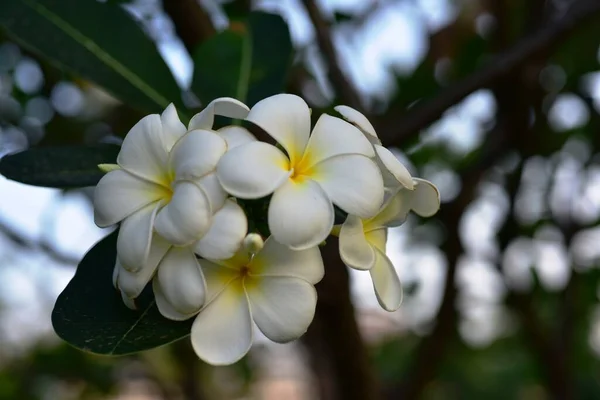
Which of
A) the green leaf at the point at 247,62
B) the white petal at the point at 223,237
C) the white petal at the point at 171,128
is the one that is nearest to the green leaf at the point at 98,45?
the green leaf at the point at 247,62

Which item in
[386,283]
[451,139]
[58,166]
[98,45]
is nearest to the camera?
[386,283]

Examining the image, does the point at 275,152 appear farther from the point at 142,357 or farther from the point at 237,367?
the point at 237,367

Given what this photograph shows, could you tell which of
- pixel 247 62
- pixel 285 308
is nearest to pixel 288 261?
pixel 285 308

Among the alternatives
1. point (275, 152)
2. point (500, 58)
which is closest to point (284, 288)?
point (275, 152)

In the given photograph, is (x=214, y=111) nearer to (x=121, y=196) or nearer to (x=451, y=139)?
(x=121, y=196)

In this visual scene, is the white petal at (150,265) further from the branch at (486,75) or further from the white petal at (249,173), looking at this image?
the branch at (486,75)

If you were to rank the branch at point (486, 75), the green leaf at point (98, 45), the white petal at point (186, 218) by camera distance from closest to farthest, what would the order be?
1. the white petal at point (186, 218)
2. the green leaf at point (98, 45)
3. the branch at point (486, 75)
